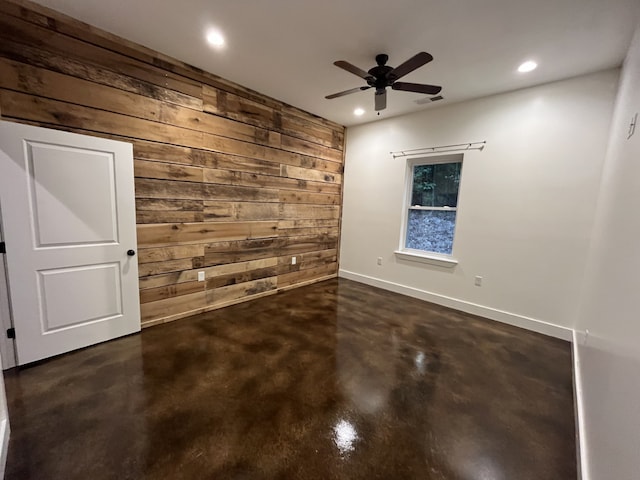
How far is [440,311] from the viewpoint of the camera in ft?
12.3

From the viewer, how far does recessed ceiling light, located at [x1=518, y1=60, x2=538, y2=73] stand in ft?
8.66

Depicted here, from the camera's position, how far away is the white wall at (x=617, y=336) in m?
1.00

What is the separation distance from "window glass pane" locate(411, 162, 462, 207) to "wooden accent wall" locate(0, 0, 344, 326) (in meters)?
1.50

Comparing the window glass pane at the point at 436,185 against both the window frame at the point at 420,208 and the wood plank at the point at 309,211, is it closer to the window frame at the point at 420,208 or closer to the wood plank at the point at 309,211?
the window frame at the point at 420,208

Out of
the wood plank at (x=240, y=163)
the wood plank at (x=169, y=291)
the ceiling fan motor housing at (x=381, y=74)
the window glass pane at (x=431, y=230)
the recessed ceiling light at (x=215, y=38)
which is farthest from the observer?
the window glass pane at (x=431, y=230)

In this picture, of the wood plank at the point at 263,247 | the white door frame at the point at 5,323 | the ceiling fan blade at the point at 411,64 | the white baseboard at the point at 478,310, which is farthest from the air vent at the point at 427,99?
the white door frame at the point at 5,323

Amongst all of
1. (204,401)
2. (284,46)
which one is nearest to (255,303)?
(204,401)

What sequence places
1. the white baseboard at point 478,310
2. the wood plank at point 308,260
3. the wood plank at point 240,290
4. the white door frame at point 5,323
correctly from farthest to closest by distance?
the wood plank at point 308,260
the wood plank at point 240,290
the white baseboard at point 478,310
the white door frame at point 5,323

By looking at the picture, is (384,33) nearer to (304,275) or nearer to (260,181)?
(260,181)

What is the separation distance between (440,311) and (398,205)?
170 centimetres

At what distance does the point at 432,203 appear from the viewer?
13.7 feet

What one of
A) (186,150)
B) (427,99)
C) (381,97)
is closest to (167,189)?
(186,150)

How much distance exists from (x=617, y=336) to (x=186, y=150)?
366cm

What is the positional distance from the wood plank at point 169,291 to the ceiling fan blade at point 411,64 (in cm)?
305
